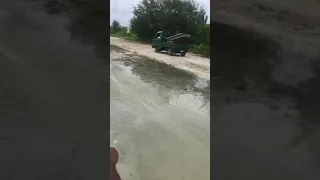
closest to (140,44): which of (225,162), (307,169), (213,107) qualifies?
(213,107)

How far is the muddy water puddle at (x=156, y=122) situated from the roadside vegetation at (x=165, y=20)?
0.74 ft

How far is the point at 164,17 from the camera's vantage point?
4.93 feet

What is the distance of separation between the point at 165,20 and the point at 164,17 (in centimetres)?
2

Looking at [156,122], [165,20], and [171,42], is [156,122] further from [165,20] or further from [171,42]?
[165,20]

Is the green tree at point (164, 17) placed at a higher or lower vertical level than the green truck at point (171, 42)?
higher

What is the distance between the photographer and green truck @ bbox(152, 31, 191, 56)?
58.7 inches

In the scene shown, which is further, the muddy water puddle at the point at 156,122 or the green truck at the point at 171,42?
the green truck at the point at 171,42

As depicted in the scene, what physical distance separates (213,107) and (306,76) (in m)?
0.43

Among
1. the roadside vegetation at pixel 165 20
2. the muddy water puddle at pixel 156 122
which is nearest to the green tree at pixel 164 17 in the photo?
the roadside vegetation at pixel 165 20

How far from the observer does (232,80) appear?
4.02ft

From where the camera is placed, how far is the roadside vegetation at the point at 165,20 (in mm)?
1444

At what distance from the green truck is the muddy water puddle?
22cm

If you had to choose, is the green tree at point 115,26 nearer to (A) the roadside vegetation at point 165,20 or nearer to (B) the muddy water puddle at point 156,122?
(A) the roadside vegetation at point 165,20

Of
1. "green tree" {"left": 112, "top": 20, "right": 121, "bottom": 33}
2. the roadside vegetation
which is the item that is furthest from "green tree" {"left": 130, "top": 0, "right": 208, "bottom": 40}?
"green tree" {"left": 112, "top": 20, "right": 121, "bottom": 33}
